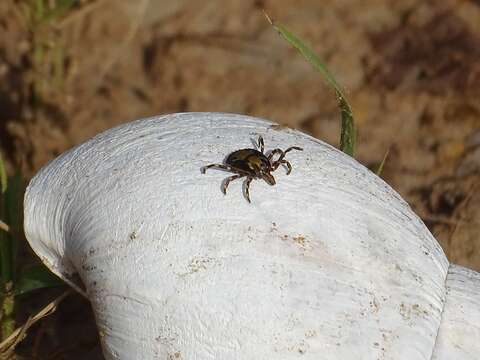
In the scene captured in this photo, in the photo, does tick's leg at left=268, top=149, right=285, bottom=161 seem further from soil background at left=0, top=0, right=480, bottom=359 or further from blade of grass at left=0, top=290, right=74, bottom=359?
soil background at left=0, top=0, right=480, bottom=359

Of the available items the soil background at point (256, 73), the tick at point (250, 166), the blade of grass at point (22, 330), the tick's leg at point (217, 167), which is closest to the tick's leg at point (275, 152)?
the tick at point (250, 166)

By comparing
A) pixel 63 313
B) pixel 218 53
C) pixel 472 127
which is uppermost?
pixel 218 53

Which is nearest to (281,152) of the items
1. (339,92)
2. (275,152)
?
(275,152)

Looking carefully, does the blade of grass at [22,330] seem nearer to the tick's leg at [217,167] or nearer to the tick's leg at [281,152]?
the tick's leg at [217,167]

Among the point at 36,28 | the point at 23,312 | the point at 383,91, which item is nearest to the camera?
the point at 23,312

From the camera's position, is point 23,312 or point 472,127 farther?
point 472,127

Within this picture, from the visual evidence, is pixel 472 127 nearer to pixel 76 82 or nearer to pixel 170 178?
pixel 76 82

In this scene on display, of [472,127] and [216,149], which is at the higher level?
[216,149]

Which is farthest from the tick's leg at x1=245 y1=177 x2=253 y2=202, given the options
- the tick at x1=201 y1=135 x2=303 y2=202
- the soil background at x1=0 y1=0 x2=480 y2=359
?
the soil background at x1=0 y1=0 x2=480 y2=359

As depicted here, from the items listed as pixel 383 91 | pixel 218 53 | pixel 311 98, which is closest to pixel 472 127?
pixel 383 91
